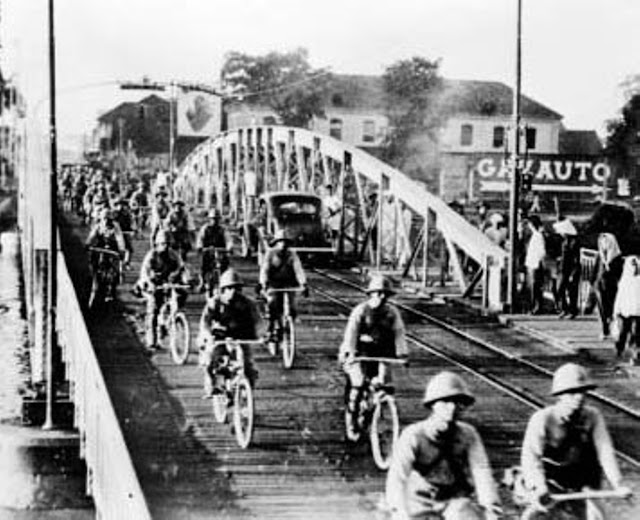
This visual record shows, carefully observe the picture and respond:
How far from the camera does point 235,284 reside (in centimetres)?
1207

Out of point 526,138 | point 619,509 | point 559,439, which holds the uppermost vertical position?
point 526,138

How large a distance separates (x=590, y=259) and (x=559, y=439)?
18189mm

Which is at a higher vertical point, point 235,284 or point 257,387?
point 235,284

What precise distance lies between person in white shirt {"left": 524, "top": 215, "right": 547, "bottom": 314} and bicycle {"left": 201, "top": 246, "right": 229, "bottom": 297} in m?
5.39

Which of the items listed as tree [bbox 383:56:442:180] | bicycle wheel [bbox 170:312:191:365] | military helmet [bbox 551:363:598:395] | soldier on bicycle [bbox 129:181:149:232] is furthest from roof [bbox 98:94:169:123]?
military helmet [bbox 551:363:598:395]

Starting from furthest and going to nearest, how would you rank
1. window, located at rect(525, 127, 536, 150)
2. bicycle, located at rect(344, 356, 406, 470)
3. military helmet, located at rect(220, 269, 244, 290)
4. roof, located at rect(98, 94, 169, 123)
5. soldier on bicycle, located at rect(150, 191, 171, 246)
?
roof, located at rect(98, 94, 169, 123) → soldier on bicycle, located at rect(150, 191, 171, 246) → window, located at rect(525, 127, 536, 150) → military helmet, located at rect(220, 269, 244, 290) → bicycle, located at rect(344, 356, 406, 470)

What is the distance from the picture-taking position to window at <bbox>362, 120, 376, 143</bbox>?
70812 mm

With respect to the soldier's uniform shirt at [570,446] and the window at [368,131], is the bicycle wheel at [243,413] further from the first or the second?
the window at [368,131]

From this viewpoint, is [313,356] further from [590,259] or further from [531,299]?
[590,259]

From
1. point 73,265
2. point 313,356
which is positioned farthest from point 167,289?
point 73,265

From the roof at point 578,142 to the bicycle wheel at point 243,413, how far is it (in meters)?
71.4

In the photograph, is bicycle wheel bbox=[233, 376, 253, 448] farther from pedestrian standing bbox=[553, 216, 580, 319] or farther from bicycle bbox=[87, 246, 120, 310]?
pedestrian standing bbox=[553, 216, 580, 319]

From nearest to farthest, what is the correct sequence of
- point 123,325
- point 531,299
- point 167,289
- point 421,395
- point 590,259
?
1. point 421,395
2. point 167,289
3. point 123,325
4. point 531,299
5. point 590,259

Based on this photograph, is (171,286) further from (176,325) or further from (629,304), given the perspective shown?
(629,304)
